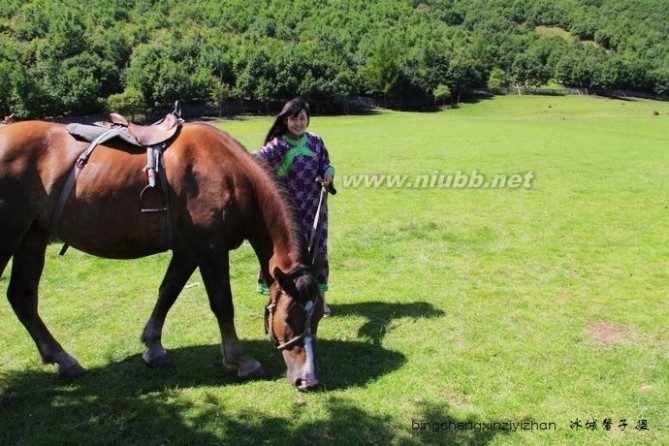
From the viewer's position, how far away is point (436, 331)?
19.7 ft

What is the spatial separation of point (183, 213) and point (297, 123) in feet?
5.45

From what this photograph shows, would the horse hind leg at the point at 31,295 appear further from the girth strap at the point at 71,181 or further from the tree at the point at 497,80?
the tree at the point at 497,80

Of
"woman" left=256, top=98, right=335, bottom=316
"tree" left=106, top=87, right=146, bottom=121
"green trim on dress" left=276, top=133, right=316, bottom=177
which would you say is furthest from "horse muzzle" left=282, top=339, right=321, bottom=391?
"tree" left=106, top=87, right=146, bottom=121

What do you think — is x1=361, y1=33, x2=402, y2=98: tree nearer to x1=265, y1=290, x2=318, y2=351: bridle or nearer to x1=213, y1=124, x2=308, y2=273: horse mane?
x1=213, y1=124, x2=308, y2=273: horse mane

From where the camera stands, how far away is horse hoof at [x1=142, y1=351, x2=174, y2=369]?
505 cm

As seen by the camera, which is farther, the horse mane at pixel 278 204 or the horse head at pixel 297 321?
the horse mane at pixel 278 204

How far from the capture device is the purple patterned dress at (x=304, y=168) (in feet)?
18.7

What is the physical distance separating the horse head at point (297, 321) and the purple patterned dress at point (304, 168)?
113 centimetres

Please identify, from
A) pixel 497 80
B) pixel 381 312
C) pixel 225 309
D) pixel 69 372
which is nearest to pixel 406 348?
pixel 381 312

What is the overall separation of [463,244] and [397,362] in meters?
4.95

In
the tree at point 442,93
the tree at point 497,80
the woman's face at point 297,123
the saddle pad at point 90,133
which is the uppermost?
the tree at point 497,80

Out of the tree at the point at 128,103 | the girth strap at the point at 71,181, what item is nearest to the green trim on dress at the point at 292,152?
the girth strap at the point at 71,181

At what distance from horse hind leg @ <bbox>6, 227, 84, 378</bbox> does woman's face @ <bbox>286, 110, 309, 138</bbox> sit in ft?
8.83

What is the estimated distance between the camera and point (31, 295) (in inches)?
199
